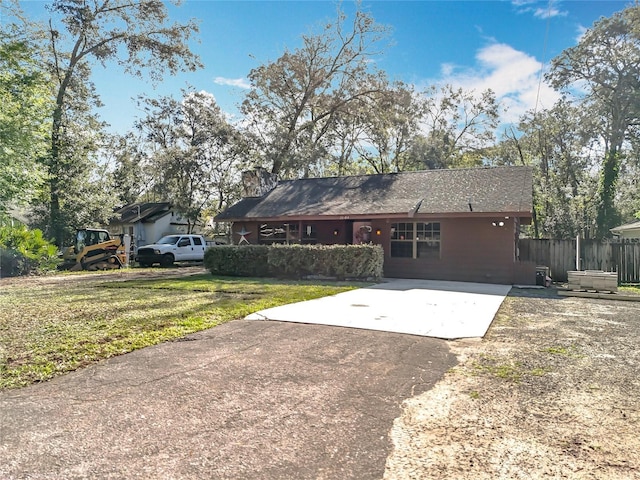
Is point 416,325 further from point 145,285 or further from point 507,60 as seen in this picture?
point 507,60

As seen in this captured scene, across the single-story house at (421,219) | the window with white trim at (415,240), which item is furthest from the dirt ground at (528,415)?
the window with white trim at (415,240)

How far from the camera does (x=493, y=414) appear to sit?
290cm

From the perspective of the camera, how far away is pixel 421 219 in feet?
43.8

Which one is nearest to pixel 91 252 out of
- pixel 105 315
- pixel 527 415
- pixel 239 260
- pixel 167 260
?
pixel 167 260

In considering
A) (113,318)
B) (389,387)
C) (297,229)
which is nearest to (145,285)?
(113,318)

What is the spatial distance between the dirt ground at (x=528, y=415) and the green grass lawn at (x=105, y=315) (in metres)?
3.40

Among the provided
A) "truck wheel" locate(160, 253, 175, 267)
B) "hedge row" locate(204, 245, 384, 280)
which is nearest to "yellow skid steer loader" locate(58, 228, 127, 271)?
"truck wheel" locate(160, 253, 175, 267)

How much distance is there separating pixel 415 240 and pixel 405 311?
698 cm

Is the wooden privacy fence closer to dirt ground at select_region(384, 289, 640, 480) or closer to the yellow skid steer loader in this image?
dirt ground at select_region(384, 289, 640, 480)

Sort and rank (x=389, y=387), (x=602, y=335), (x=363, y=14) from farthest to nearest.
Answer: (x=363, y=14) < (x=602, y=335) < (x=389, y=387)

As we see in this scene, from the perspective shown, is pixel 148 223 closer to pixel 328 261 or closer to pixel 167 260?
pixel 167 260

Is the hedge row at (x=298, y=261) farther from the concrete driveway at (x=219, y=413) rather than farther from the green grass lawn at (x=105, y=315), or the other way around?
the concrete driveway at (x=219, y=413)

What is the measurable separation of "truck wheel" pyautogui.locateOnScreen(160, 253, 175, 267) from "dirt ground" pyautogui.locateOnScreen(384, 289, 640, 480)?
17.9 metres

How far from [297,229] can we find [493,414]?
46.2 feet
